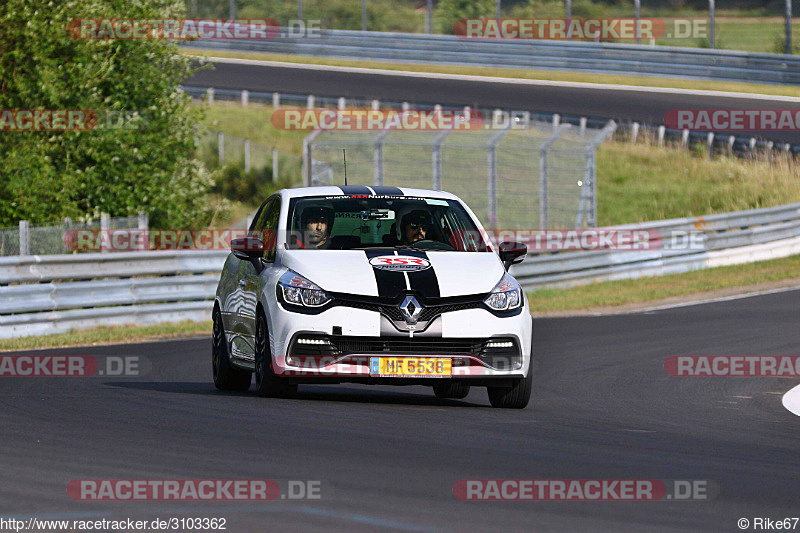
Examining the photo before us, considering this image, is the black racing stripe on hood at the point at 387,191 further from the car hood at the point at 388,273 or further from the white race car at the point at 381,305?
the car hood at the point at 388,273

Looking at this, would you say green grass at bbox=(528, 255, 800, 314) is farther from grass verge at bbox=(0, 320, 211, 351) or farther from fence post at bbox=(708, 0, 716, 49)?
fence post at bbox=(708, 0, 716, 49)

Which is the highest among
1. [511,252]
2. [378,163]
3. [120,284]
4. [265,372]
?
[511,252]

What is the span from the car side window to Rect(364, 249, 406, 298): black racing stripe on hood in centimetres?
106

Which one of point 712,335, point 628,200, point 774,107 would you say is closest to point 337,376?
point 712,335

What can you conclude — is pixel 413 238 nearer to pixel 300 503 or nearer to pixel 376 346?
pixel 376 346

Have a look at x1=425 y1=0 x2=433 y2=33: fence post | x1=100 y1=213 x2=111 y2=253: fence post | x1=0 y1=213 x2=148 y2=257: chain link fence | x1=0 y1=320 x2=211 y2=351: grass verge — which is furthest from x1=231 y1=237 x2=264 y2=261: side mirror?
x1=425 y1=0 x2=433 y2=33: fence post

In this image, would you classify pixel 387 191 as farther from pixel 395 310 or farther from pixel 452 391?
pixel 395 310

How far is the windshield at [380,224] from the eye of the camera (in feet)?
35.9

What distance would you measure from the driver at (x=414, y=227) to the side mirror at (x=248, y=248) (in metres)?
1.10

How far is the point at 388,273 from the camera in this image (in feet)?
33.4

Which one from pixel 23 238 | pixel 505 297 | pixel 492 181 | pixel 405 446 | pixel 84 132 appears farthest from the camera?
pixel 492 181

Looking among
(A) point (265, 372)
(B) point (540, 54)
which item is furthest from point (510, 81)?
(A) point (265, 372)

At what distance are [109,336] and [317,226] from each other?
7.55 metres

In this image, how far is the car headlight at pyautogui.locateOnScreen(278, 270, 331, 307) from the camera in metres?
10.1
